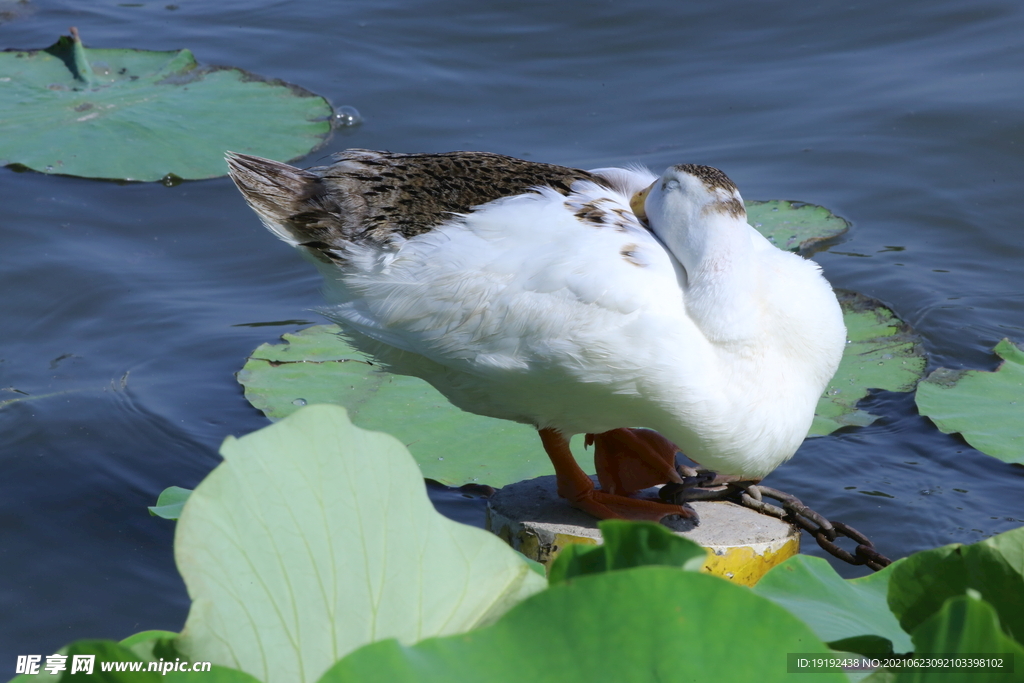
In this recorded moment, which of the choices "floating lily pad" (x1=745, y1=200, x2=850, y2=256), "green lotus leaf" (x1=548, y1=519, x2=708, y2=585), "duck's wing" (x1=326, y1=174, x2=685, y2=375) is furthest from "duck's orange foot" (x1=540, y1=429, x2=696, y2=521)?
"floating lily pad" (x1=745, y1=200, x2=850, y2=256)

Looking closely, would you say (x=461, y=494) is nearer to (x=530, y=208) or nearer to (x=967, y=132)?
(x=530, y=208)

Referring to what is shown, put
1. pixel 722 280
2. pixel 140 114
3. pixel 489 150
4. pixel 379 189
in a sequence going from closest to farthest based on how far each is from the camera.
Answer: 1. pixel 722 280
2. pixel 379 189
3. pixel 140 114
4. pixel 489 150

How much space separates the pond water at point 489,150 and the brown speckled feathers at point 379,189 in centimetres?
120

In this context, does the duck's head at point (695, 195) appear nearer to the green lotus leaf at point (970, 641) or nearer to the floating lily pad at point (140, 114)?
the green lotus leaf at point (970, 641)

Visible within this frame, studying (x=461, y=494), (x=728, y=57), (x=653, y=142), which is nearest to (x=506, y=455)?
(x=461, y=494)

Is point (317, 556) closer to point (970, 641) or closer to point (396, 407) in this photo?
point (970, 641)

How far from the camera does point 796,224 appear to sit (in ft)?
15.5

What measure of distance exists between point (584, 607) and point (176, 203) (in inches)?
211

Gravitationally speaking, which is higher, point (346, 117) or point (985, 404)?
point (346, 117)

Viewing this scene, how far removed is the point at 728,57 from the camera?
7020 mm

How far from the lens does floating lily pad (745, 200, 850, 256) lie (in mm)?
4605

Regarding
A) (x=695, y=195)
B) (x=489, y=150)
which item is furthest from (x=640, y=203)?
(x=489, y=150)

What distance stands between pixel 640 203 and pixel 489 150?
3.35 metres

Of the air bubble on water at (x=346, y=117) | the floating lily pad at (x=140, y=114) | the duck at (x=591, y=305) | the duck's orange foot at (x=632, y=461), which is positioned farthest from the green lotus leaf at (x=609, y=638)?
the air bubble on water at (x=346, y=117)
